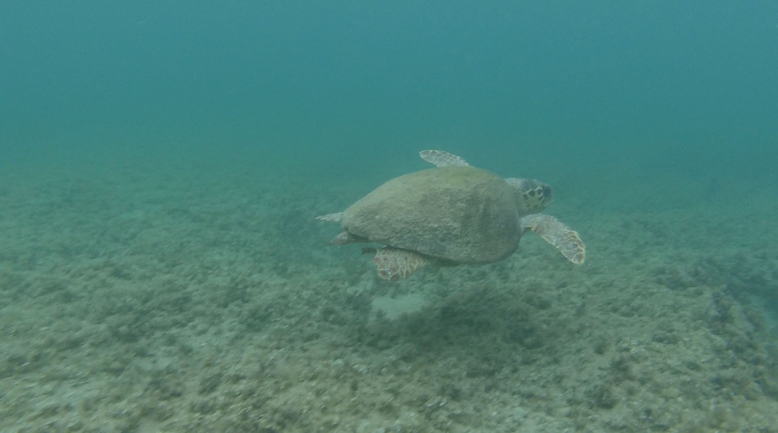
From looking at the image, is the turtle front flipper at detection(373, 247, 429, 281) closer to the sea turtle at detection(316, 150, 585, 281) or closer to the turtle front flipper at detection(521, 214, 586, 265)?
the sea turtle at detection(316, 150, 585, 281)

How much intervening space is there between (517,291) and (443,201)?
1.91 m

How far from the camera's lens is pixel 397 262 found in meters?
3.91

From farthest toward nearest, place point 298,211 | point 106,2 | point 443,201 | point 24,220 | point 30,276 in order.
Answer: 1. point 106,2
2. point 298,211
3. point 24,220
4. point 30,276
5. point 443,201

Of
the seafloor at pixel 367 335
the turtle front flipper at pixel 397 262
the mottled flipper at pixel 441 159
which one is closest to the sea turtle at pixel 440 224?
the turtle front flipper at pixel 397 262

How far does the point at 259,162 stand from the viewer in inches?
750

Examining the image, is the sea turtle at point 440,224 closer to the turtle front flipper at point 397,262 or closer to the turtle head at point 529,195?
the turtle front flipper at point 397,262

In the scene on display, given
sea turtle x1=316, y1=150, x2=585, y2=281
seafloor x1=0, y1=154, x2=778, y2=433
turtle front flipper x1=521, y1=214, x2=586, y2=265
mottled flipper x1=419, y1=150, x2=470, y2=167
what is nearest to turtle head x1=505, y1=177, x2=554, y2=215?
turtle front flipper x1=521, y1=214, x2=586, y2=265

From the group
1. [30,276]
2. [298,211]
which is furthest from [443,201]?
[298,211]

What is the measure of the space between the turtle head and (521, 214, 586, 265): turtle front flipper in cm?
48

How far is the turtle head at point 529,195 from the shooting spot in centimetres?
530

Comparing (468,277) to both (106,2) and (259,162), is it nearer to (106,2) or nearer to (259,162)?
(259,162)

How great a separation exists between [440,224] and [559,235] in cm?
152

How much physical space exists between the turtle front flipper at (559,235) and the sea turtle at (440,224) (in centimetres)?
1

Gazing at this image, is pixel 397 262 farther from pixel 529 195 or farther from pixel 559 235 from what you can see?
pixel 529 195
